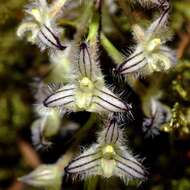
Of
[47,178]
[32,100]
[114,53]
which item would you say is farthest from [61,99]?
[32,100]

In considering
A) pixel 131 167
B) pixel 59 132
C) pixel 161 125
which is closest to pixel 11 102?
pixel 59 132

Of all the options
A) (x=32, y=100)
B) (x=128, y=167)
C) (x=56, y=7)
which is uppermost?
(x=56, y=7)

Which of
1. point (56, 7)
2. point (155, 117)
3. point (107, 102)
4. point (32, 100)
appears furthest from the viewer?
point (32, 100)

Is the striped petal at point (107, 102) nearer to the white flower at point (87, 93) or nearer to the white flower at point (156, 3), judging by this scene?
the white flower at point (87, 93)

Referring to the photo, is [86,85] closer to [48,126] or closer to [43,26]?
[43,26]

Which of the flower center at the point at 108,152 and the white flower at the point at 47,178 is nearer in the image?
the flower center at the point at 108,152

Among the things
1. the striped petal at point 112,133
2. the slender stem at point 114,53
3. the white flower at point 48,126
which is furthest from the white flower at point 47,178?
the slender stem at point 114,53

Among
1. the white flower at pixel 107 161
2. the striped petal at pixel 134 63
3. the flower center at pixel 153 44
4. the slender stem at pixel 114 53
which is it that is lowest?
the white flower at pixel 107 161
